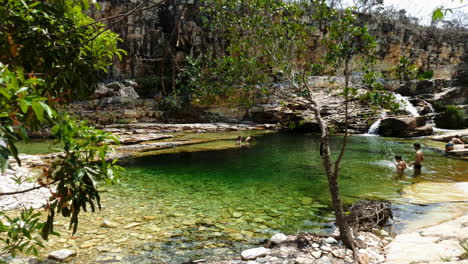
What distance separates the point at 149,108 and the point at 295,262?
3057cm

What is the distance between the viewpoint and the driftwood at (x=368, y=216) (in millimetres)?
6059

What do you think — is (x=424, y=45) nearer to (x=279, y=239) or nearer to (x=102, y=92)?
(x=102, y=92)

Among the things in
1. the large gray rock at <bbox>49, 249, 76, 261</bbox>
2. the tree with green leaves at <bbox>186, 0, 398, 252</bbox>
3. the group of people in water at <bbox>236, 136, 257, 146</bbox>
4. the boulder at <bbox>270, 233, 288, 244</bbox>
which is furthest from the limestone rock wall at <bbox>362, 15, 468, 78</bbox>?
the large gray rock at <bbox>49, 249, 76, 261</bbox>

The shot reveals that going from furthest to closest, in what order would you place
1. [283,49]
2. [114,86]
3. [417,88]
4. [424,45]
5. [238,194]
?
[424,45], [114,86], [417,88], [238,194], [283,49]

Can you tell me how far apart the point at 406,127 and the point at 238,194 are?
21.5 metres

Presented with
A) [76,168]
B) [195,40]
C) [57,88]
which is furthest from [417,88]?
[76,168]

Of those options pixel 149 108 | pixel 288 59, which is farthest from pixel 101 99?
pixel 288 59

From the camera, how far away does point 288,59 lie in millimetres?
7445

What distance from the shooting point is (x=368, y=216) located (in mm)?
6223

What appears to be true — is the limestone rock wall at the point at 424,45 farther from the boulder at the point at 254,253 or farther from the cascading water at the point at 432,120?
the boulder at the point at 254,253

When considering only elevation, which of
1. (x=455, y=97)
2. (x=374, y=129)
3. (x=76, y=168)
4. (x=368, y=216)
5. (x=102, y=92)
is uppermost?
→ (x=102, y=92)

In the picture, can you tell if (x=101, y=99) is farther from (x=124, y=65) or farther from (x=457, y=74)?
(x=457, y=74)

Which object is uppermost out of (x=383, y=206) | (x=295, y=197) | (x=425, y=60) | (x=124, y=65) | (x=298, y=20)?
(x=425, y=60)

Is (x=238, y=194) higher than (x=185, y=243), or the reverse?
(x=185, y=243)
